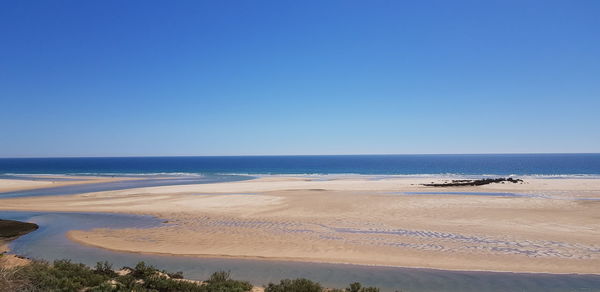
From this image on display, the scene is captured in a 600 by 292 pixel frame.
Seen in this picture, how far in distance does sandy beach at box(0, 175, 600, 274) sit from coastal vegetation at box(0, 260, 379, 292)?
13.7ft

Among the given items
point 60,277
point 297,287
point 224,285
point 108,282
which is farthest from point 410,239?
point 60,277

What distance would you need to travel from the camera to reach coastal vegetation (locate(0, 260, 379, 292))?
Answer: 26.1 feet

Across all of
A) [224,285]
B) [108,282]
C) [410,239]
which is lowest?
[410,239]

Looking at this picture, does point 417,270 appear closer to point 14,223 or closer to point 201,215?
point 201,215

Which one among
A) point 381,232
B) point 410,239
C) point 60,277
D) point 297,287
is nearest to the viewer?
point 297,287

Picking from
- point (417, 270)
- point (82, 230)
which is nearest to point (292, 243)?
point (417, 270)

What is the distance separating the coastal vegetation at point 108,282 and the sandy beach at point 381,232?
13.7ft

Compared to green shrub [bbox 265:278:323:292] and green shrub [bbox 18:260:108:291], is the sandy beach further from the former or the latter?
green shrub [bbox 18:260:108:291]

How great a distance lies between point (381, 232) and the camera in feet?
56.9

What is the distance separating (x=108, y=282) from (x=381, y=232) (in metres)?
12.3

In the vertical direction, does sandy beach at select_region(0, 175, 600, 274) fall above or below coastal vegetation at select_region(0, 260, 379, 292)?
below

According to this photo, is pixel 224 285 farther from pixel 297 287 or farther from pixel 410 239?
pixel 410 239

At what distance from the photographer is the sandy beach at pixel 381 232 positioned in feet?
42.7

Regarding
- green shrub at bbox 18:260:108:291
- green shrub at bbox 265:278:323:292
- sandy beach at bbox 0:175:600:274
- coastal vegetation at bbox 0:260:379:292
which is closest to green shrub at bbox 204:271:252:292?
coastal vegetation at bbox 0:260:379:292
